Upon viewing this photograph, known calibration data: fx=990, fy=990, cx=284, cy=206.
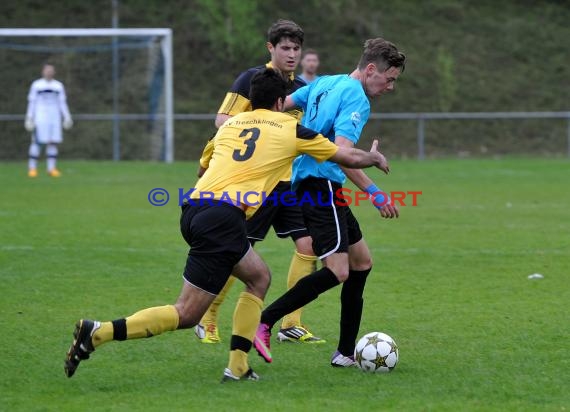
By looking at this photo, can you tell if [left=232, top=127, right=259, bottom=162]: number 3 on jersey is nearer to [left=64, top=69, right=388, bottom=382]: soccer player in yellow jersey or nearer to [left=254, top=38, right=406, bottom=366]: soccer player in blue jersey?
[left=64, top=69, right=388, bottom=382]: soccer player in yellow jersey

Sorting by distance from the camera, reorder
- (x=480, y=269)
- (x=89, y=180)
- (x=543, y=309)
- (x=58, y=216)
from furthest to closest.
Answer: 1. (x=89, y=180)
2. (x=58, y=216)
3. (x=480, y=269)
4. (x=543, y=309)

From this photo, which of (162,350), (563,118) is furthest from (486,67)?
(162,350)

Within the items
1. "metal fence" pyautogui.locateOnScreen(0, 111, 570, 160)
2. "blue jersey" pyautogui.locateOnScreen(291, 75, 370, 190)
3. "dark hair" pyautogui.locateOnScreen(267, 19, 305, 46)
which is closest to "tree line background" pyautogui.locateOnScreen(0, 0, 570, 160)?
Result: "metal fence" pyautogui.locateOnScreen(0, 111, 570, 160)

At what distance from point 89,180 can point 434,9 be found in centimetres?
1724

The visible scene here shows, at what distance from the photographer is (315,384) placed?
17.9ft

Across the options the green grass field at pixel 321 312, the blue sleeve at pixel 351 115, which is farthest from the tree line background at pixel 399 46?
the blue sleeve at pixel 351 115

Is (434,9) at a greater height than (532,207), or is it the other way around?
(434,9)

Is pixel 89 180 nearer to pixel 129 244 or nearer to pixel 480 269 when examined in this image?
pixel 129 244

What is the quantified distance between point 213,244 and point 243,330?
0.56 m

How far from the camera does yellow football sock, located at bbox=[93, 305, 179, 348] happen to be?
5.27 meters

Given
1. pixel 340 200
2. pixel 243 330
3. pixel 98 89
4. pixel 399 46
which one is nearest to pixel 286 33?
pixel 340 200

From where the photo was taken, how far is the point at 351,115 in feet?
19.1

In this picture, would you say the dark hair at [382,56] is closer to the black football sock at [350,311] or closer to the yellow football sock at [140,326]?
the black football sock at [350,311]

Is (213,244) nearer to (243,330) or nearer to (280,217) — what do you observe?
(243,330)
